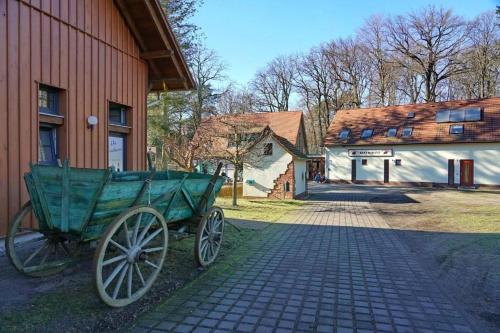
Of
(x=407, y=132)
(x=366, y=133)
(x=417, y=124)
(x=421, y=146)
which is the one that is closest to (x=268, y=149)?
(x=421, y=146)

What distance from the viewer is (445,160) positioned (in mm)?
31703

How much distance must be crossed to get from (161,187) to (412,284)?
11.5 ft

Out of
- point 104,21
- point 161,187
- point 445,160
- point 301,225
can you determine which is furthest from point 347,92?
point 161,187

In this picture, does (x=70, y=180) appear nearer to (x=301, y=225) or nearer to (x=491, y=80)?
(x=301, y=225)

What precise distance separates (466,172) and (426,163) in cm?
290

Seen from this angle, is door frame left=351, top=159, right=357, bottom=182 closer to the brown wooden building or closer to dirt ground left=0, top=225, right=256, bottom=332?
the brown wooden building

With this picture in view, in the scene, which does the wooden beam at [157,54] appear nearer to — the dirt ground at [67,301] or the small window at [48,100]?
the small window at [48,100]

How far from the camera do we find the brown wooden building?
6082 millimetres

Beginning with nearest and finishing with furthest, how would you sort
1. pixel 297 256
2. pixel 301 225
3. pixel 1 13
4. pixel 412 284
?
pixel 412 284 → pixel 1 13 → pixel 297 256 → pixel 301 225

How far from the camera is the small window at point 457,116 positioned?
106 ft

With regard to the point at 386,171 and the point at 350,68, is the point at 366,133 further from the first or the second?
the point at 350,68

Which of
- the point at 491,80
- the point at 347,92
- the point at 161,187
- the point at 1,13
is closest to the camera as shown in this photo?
the point at 161,187

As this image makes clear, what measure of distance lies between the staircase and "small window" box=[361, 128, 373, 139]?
17.2m

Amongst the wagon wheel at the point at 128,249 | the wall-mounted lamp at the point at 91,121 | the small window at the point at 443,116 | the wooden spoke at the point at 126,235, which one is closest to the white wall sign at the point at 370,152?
the small window at the point at 443,116
